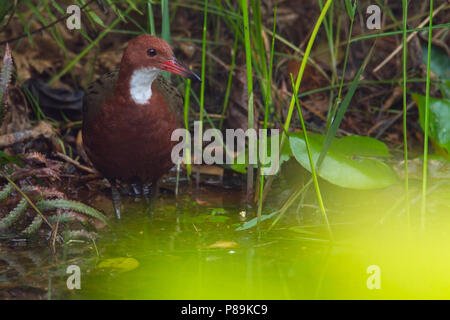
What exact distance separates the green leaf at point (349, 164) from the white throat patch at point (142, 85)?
0.76 meters

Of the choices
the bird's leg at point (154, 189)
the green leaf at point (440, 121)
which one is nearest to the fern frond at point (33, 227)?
the bird's leg at point (154, 189)

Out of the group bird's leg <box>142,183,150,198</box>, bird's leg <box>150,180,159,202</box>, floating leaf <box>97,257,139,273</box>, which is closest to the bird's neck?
bird's leg <box>150,180,159,202</box>

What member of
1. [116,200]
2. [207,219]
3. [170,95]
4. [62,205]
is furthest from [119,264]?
[170,95]

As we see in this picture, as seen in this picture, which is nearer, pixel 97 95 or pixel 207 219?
pixel 207 219

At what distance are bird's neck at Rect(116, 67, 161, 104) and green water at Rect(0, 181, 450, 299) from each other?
1.90 ft

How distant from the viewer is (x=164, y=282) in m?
2.15

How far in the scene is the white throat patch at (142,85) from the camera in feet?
10.2

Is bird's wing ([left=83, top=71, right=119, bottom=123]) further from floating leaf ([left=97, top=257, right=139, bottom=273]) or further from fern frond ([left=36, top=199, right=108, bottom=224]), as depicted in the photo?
floating leaf ([left=97, top=257, right=139, bottom=273])

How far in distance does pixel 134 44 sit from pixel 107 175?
2.29 ft

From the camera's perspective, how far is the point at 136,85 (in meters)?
3.13

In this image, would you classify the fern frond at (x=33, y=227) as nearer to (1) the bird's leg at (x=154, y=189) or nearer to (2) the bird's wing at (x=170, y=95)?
(1) the bird's leg at (x=154, y=189)

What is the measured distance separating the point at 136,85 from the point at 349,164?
1.10m

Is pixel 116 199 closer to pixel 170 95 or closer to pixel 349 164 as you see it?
pixel 170 95
